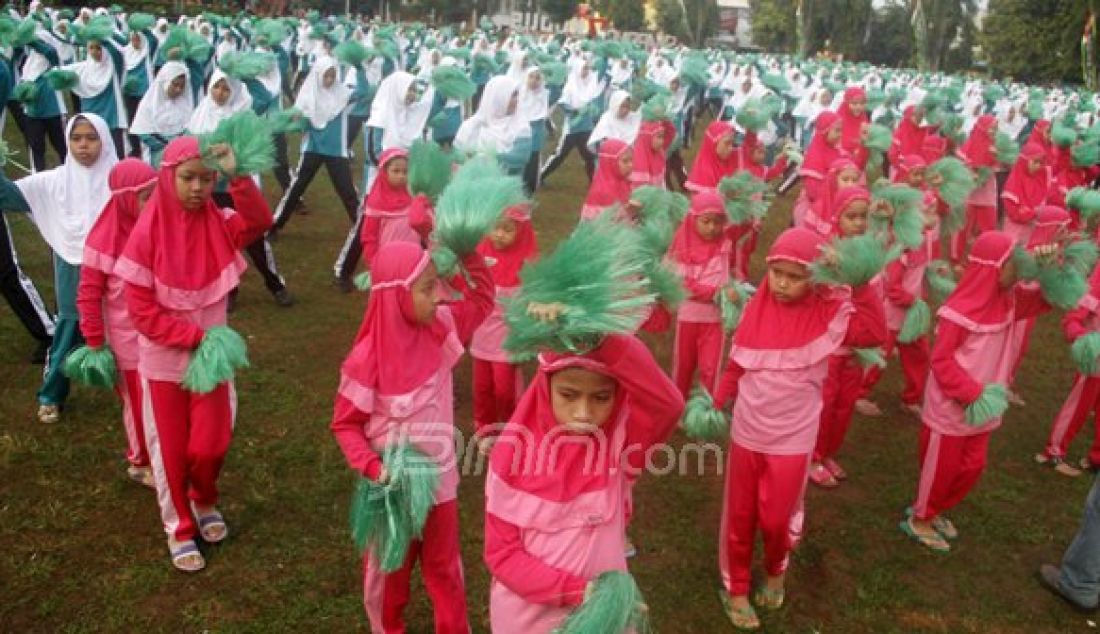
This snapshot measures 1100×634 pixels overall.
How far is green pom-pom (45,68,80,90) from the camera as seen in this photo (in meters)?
9.82

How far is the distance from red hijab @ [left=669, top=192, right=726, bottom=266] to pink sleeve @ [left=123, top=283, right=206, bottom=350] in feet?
9.65

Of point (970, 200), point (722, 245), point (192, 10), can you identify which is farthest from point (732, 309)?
point (192, 10)

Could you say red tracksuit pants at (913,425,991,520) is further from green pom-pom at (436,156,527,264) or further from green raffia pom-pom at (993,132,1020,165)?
green raffia pom-pom at (993,132,1020,165)

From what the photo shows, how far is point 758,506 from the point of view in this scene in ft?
12.9

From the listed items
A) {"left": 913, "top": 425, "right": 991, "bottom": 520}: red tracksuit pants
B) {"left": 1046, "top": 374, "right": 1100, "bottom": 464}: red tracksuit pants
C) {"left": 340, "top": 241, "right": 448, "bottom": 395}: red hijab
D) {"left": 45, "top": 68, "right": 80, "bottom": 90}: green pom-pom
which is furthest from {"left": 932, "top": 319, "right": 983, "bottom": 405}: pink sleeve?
{"left": 45, "top": 68, "right": 80, "bottom": 90}: green pom-pom

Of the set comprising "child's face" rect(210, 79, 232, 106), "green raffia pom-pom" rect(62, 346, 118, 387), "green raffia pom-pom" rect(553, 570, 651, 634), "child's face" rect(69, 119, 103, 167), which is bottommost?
"green raffia pom-pom" rect(62, 346, 118, 387)

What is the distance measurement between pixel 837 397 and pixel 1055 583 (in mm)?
1528

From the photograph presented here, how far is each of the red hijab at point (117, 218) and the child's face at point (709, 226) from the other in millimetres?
3219

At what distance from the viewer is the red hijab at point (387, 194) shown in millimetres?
6492

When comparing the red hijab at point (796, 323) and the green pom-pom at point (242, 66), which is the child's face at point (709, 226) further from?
the green pom-pom at point (242, 66)

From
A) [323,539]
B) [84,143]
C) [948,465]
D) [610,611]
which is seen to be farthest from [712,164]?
[610,611]

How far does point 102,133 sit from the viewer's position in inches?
200

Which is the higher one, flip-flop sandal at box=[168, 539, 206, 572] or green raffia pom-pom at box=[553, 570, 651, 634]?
green raffia pom-pom at box=[553, 570, 651, 634]

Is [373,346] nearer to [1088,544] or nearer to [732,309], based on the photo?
[732,309]
